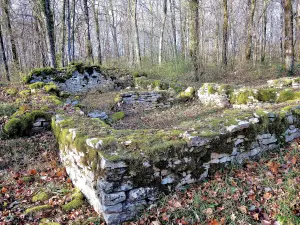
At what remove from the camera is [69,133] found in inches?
161

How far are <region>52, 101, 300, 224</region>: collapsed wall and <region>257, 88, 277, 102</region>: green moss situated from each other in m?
2.82

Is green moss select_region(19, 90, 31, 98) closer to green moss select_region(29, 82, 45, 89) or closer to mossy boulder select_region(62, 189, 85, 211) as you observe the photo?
green moss select_region(29, 82, 45, 89)

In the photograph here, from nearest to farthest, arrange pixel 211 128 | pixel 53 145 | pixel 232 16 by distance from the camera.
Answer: pixel 211 128 < pixel 53 145 < pixel 232 16

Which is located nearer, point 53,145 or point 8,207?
point 8,207

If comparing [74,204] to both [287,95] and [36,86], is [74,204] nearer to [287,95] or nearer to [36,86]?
[287,95]

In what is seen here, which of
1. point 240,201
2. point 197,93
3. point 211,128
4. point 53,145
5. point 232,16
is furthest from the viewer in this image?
point 232,16

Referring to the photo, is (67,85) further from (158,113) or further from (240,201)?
(240,201)

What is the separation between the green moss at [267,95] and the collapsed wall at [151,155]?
282 centimetres

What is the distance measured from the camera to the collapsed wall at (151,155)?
287cm

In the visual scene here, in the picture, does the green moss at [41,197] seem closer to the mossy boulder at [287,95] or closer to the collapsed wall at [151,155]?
the collapsed wall at [151,155]

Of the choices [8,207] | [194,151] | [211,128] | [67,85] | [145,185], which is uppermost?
[67,85]

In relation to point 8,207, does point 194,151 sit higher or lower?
higher

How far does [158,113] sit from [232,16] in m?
14.3

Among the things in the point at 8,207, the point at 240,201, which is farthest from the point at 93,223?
the point at 240,201
